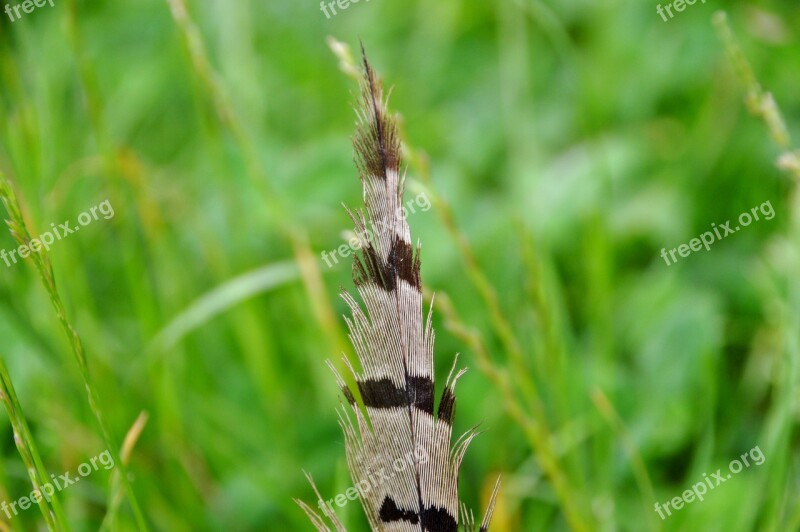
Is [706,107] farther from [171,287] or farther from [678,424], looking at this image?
[171,287]

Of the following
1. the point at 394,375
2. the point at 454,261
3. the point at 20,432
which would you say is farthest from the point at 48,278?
the point at 454,261

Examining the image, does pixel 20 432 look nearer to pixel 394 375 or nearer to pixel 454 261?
pixel 394 375

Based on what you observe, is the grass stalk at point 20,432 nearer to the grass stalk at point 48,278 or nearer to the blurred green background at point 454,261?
the grass stalk at point 48,278

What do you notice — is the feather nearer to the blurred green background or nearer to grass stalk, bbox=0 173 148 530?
grass stalk, bbox=0 173 148 530

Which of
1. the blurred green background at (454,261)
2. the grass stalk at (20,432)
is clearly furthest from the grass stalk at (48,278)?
the blurred green background at (454,261)

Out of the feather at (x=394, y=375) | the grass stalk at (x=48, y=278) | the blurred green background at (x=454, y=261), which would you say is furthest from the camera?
the blurred green background at (x=454, y=261)

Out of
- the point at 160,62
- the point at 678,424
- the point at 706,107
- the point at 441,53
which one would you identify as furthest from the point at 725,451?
the point at 160,62
